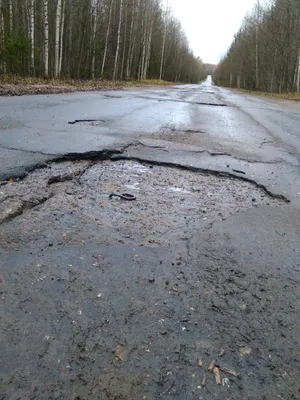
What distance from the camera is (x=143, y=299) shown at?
1.57m

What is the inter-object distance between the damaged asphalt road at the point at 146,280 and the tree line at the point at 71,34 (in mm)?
18036

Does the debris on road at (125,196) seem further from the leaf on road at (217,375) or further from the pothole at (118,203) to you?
the leaf on road at (217,375)

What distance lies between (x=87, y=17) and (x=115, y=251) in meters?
27.2

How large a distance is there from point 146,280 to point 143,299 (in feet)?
0.51

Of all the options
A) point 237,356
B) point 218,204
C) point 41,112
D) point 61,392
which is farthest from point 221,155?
point 41,112

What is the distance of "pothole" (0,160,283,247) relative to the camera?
7.06ft

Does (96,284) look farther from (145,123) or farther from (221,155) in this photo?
(145,123)

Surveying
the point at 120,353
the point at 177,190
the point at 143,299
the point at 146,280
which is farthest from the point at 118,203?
the point at 120,353

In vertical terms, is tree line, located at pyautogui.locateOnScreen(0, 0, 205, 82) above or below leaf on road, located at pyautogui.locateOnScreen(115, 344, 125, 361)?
above

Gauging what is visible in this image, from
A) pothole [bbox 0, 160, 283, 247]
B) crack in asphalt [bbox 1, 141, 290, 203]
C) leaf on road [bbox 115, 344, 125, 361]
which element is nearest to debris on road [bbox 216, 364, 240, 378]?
leaf on road [bbox 115, 344, 125, 361]

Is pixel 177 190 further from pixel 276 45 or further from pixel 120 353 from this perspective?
pixel 276 45

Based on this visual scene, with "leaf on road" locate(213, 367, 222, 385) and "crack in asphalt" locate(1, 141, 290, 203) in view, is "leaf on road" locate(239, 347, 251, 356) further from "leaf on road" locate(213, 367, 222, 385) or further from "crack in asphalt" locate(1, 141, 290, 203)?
"crack in asphalt" locate(1, 141, 290, 203)

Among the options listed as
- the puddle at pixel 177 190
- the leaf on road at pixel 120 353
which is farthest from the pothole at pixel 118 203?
the leaf on road at pixel 120 353

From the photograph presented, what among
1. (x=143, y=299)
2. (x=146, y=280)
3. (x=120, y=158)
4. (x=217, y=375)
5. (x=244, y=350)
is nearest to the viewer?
(x=217, y=375)
